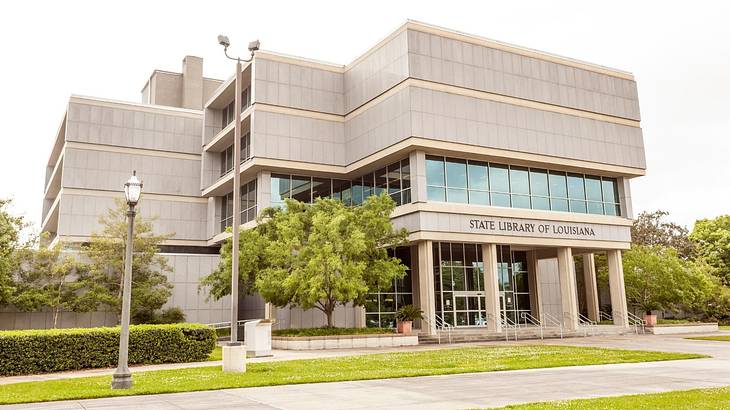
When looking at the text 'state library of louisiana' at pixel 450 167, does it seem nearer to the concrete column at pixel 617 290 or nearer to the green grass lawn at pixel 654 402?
the concrete column at pixel 617 290

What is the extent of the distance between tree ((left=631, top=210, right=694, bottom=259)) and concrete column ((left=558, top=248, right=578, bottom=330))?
29.8 metres

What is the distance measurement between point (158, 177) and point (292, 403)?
128 feet

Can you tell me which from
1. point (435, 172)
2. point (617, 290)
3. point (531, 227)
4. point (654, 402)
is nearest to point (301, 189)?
point (435, 172)

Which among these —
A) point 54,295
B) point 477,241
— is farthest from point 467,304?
point 54,295

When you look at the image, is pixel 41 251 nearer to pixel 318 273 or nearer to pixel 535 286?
pixel 318 273

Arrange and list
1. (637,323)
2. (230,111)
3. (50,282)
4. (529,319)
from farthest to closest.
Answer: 1. (230,111)
2. (529,319)
3. (637,323)
4. (50,282)

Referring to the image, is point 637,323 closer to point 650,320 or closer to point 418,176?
point 650,320

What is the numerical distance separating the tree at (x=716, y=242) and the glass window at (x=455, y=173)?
34101mm

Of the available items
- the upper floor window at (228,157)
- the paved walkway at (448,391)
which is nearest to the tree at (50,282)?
the upper floor window at (228,157)

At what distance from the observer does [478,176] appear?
3575 centimetres

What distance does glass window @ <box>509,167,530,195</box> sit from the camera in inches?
1452

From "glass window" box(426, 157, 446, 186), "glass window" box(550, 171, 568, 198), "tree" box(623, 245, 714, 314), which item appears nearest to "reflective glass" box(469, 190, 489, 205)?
"glass window" box(426, 157, 446, 186)

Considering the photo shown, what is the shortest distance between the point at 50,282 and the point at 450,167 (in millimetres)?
22874

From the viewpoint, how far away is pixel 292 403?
1125cm
